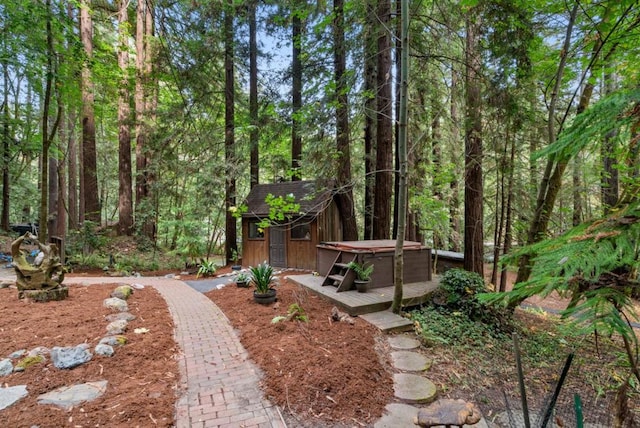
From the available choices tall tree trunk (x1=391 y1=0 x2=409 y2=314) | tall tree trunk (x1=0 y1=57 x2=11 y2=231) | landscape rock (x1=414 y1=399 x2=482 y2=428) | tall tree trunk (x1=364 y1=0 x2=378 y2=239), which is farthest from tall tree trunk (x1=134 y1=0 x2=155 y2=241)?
landscape rock (x1=414 y1=399 x2=482 y2=428)

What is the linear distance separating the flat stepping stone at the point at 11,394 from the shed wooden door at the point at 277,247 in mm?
7429

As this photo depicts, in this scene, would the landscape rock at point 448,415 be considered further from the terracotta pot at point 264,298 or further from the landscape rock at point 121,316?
the landscape rock at point 121,316

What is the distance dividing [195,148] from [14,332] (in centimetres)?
762

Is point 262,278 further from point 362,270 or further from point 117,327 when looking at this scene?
point 117,327

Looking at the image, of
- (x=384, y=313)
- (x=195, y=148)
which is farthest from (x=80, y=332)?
(x=195, y=148)

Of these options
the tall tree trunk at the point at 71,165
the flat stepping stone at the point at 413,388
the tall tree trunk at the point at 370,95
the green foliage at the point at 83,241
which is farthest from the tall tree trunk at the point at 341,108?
the tall tree trunk at the point at 71,165

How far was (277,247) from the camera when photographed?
33.7 ft

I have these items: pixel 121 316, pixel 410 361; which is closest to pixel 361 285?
pixel 410 361

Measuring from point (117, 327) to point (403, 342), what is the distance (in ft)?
13.3

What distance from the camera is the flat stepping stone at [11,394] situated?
2.61 metres

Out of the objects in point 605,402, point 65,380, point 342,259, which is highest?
point 342,259

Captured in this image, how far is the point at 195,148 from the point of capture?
10.5 meters

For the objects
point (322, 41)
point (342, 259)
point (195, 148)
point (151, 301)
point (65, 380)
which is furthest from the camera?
point (195, 148)

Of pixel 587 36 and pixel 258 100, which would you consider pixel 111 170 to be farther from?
pixel 587 36
